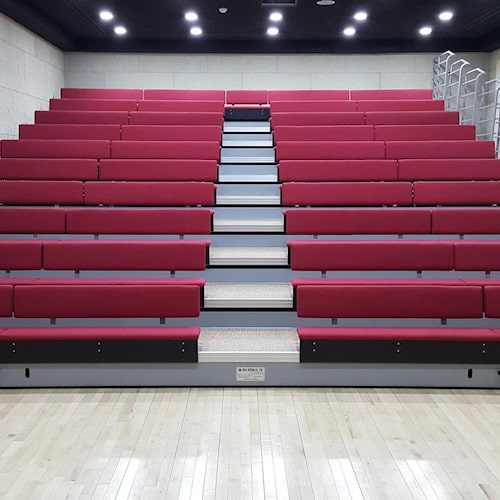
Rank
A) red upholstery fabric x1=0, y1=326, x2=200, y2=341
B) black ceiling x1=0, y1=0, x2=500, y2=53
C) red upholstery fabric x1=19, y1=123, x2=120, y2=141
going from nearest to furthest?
red upholstery fabric x1=0, y1=326, x2=200, y2=341 → red upholstery fabric x1=19, y1=123, x2=120, y2=141 → black ceiling x1=0, y1=0, x2=500, y2=53

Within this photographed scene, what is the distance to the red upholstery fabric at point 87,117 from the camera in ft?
7.95

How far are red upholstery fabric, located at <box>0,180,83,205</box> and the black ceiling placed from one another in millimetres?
794

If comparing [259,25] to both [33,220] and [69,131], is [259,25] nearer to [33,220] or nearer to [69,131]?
[69,131]

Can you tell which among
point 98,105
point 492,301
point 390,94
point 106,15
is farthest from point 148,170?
point 390,94

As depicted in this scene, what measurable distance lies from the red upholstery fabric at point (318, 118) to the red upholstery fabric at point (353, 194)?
715 millimetres

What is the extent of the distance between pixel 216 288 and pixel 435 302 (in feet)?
1.66

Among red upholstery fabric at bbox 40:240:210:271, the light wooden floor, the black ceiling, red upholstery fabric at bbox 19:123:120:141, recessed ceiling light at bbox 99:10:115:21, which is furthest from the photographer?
recessed ceiling light at bbox 99:10:115:21

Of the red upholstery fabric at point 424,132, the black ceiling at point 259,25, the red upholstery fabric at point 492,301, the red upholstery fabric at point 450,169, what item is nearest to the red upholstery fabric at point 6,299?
the red upholstery fabric at point 492,301

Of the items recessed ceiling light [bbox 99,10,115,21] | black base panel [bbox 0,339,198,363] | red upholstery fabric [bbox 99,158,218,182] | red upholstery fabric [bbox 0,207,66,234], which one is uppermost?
recessed ceiling light [bbox 99,10,115,21]

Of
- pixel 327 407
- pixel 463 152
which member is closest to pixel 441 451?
pixel 327 407

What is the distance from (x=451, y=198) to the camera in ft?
5.99

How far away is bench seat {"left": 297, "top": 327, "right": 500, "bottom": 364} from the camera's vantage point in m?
1.25

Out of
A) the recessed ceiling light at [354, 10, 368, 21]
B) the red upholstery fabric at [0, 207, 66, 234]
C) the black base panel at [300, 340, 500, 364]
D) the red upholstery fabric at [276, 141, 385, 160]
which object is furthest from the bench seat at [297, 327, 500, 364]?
the recessed ceiling light at [354, 10, 368, 21]

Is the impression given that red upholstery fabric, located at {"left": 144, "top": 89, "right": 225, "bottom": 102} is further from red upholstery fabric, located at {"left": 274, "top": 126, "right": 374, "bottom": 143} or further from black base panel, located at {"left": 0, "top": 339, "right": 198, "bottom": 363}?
black base panel, located at {"left": 0, "top": 339, "right": 198, "bottom": 363}
